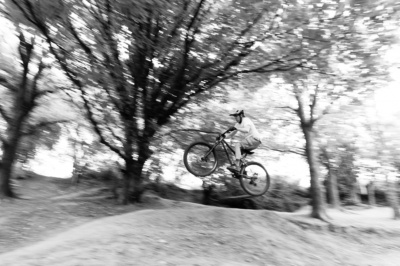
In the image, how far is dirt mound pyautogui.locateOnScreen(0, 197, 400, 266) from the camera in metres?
5.56

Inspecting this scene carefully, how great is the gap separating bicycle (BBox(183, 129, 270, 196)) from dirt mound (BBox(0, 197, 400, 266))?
1.01m

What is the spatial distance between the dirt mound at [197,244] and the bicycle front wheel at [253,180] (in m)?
0.83

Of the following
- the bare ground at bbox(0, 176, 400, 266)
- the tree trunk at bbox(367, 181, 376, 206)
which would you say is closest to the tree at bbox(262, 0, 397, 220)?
the bare ground at bbox(0, 176, 400, 266)

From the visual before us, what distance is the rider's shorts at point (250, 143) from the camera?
8370 millimetres

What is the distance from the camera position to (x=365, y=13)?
743 centimetres

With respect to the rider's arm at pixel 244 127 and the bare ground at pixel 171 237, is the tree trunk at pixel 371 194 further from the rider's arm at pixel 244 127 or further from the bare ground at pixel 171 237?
the rider's arm at pixel 244 127

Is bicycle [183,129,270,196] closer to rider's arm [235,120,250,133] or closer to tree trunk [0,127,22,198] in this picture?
rider's arm [235,120,250,133]

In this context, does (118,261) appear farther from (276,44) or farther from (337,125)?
(337,125)

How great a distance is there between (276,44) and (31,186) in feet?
59.7

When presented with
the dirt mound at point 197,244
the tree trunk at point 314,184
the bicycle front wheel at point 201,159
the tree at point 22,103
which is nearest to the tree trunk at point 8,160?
the tree at point 22,103

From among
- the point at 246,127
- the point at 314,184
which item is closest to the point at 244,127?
the point at 246,127

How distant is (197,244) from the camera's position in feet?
22.4

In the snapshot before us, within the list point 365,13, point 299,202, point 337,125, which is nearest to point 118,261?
point 365,13

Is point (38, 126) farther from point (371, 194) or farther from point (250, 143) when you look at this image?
point (371, 194)
